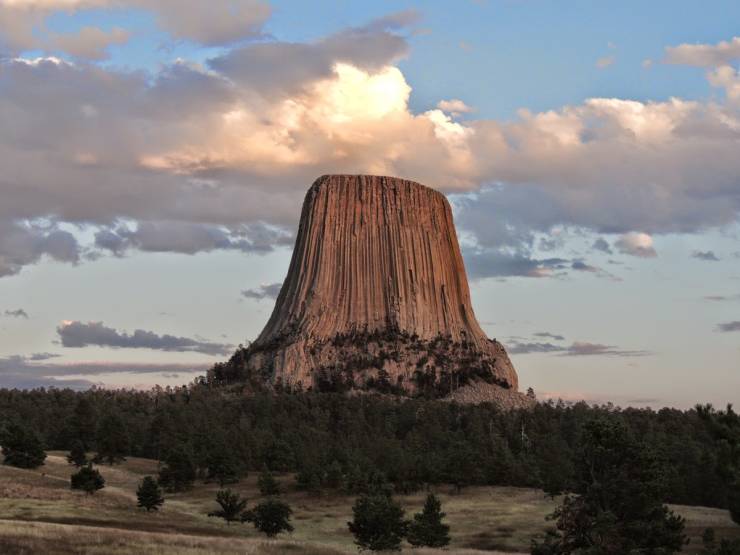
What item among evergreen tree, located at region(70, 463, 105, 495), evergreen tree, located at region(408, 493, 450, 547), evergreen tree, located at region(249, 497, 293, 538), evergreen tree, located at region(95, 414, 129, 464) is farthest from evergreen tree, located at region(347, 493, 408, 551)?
evergreen tree, located at region(95, 414, 129, 464)

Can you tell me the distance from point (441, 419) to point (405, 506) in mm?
50617

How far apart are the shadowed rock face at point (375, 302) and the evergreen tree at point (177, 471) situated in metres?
71.7

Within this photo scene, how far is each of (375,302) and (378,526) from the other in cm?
12076

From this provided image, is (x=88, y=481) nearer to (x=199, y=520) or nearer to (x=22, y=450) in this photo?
(x=199, y=520)

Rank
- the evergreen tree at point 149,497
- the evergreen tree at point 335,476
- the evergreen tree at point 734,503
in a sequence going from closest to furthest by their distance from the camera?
1. the evergreen tree at point 734,503
2. the evergreen tree at point 149,497
3. the evergreen tree at point 335,476

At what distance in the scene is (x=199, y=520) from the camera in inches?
2692

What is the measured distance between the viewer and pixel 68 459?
9281 cm

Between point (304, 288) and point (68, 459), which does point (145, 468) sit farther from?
point (304, 288)

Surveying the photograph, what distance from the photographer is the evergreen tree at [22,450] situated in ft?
280

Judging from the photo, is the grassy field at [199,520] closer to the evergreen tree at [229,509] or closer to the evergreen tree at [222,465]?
the evergreen tree at [229,509]

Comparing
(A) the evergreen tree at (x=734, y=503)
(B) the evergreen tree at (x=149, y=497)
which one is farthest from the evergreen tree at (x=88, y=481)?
(A) the evergreen tree at (x=734, y=503)

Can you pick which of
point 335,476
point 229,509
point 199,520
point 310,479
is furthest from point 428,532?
point 335,476

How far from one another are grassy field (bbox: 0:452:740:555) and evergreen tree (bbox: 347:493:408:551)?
48.2 inches

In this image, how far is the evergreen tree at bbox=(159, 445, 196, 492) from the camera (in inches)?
3477
